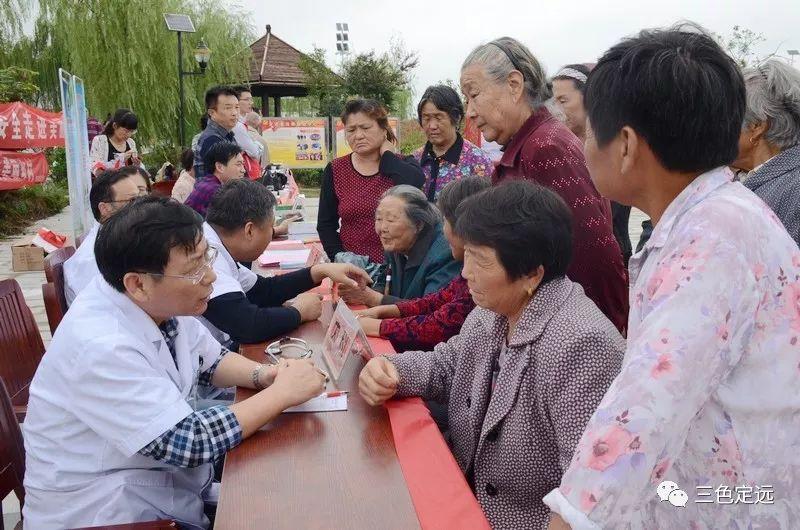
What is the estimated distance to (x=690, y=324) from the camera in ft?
2.68

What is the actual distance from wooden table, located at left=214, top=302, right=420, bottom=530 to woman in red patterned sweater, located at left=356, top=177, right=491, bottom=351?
2.08ft

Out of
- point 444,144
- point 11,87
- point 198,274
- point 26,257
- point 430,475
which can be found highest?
point 11,87

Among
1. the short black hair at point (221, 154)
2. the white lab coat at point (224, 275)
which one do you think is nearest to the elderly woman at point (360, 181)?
the white lab coat at point (224, 275)

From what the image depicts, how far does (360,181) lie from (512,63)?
1.57 meters

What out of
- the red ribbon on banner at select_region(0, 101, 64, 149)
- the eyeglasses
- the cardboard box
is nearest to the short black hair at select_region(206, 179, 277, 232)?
the eyeglasses

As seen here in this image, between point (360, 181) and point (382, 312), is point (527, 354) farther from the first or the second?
point (360, 181)

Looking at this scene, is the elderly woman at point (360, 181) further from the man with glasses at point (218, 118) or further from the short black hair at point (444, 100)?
the man with glasses at point (218, 118)

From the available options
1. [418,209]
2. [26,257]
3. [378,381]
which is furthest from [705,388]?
[26,257]

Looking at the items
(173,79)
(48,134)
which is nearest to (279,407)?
(48,134)

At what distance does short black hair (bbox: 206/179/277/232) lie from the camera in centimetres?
264

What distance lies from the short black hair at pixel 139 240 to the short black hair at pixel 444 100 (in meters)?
2.73

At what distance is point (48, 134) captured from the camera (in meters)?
10.5

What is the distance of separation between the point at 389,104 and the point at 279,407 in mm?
16586

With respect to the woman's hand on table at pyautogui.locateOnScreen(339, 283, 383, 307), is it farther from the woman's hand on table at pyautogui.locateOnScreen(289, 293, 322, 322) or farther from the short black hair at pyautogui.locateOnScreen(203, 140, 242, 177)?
the short black hair at pyautogui.locateOnScreen(203, 140, 242, 177)
